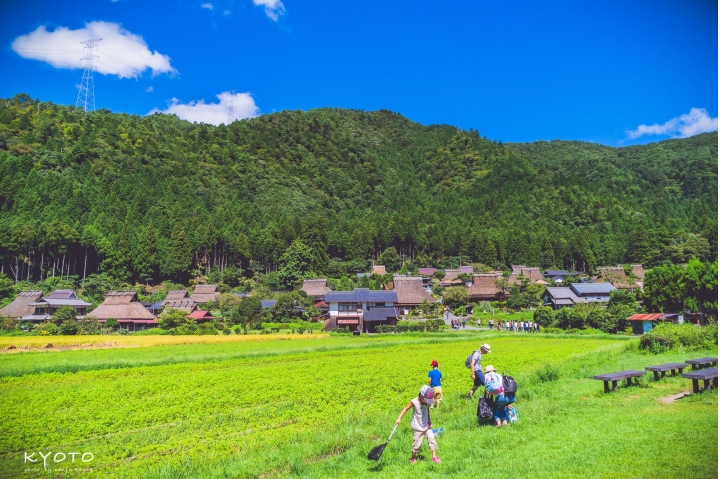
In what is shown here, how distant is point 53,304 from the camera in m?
42.7

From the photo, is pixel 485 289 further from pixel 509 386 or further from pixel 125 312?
pixel 509 386

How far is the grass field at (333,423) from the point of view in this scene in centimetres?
656

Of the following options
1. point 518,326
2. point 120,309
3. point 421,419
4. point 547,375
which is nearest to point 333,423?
point 421,419

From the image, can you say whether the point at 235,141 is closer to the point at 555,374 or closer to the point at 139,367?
the point at 139,367

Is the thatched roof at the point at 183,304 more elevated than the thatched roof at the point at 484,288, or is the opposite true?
the thatched roof at the point at 484,288

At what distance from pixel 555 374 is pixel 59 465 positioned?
1281 cm

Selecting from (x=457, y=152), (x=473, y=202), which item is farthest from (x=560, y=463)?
(x=457, y=152)

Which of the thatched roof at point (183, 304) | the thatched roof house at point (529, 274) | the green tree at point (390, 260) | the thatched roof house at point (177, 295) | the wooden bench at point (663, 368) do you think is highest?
the green tree at point (390, 260)

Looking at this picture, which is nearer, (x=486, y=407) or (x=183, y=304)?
(x=486, y=407)

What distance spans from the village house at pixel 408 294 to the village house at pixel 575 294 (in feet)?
43.7

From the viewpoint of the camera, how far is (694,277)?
32.5m

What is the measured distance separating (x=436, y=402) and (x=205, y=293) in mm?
52942

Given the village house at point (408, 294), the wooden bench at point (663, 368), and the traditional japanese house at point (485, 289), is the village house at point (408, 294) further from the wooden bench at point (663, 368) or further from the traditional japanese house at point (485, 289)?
the wooden bench at point (663, 368)

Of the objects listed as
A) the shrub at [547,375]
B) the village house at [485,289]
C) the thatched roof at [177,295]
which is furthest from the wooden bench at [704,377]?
the thatched roof at [177,295]
